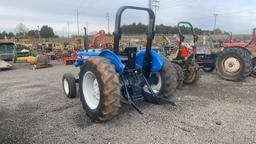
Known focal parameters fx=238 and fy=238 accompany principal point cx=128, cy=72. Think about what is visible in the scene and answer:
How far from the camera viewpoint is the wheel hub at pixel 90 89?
4.81 meters

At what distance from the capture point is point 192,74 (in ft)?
25.0

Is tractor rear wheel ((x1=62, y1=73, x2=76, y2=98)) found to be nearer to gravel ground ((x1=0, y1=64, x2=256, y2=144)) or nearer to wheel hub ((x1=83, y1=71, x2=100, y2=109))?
gravel ground ((x1=0, y1=64, x2=256, y2=144))

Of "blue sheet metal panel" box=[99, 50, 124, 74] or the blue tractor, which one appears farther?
"blue sheet metal panel" box=[99, 50, 124, 74]

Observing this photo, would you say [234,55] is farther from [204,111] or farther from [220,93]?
[204,111]

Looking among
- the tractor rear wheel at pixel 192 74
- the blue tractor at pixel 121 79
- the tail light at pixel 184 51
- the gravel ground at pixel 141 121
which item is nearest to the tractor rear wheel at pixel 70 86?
the gravel ground at pixel 141 121

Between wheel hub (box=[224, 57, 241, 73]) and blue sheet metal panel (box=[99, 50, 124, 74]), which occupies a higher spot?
blue sheet metal panel (box=[99, 50, 124, 74])

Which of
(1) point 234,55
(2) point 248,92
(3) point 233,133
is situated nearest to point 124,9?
(3) point 233,133

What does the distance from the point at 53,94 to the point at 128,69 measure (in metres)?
2.89

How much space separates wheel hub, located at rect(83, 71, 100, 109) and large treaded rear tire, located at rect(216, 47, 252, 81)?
18.4 ft

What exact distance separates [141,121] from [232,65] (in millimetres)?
5353

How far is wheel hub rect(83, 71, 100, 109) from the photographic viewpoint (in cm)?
481

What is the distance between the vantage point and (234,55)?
840 centimetres

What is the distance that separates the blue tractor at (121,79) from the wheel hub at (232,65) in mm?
4056

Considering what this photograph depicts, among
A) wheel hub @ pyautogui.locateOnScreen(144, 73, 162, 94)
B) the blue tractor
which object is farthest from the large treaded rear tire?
wheel hub @ pyautogui.locateOnScreen(144, 73, 162, 94)
